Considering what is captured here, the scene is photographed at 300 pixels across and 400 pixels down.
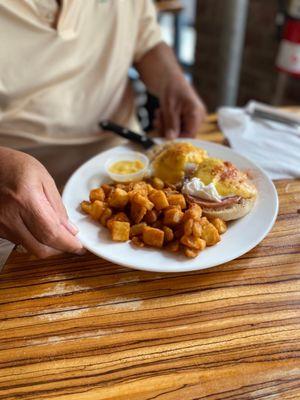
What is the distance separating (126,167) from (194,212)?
0.29 m

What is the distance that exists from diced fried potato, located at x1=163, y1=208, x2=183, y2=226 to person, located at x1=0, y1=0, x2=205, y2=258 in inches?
7.2

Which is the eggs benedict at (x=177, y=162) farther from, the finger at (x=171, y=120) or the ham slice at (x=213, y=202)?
the finger at (x=171, y=120)

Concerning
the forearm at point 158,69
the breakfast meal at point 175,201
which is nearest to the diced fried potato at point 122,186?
the breakfast meal at point 175,201

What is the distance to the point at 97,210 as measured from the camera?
84cm

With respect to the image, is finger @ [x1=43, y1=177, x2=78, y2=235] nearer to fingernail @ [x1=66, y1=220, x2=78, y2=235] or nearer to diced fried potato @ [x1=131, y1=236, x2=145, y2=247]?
fingernail @ [x1=66, y1=220, x2=78, y2=235]

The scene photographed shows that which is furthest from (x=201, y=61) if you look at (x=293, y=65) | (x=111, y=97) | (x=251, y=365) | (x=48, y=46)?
(x=251, y=365)

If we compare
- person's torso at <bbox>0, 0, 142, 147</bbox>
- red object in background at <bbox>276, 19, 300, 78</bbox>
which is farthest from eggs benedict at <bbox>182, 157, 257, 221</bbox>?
red object in background at <bbox>276, 19, 300, 78</bbox>

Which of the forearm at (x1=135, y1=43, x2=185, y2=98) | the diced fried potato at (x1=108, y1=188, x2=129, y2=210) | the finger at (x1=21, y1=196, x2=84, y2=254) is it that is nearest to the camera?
the finger at (x1=21, y1=196, x2=84, y2=254)

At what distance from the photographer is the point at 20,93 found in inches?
A: 43.1

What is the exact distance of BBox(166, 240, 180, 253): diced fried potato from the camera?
30.1 inches

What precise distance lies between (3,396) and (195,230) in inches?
16.5

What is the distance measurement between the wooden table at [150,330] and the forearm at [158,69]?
2.49ft

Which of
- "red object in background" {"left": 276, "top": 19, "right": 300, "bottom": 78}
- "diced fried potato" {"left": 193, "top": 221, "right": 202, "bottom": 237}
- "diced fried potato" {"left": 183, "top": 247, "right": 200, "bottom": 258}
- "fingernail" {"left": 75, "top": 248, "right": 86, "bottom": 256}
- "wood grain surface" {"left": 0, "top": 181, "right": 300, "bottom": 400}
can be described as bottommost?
"wood grain surface" {"left": 0, "top": 181, "right": 300, "bottom": 400}

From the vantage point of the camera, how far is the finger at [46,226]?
0.71 m
